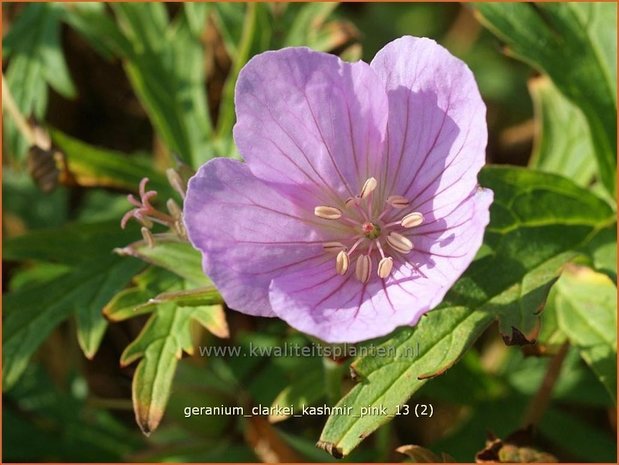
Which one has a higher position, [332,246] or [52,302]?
[332,246]

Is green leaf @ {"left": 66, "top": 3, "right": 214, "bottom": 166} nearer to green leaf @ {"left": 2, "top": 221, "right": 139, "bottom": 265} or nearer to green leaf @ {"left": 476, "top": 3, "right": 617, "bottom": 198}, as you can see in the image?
green leaf @ {"left": 2, "top": 221, "right": 139, "bottom": 265}

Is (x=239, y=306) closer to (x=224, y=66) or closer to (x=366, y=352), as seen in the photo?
(x=366, y=352)

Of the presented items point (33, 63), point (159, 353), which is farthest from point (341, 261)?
point (33, 63)

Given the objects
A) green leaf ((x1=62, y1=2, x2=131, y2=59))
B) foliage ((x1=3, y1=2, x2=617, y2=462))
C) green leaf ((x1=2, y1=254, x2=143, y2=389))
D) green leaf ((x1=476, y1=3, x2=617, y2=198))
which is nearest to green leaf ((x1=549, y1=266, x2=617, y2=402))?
foliage ((x1=3, y1=2, x2=617, y2=462))

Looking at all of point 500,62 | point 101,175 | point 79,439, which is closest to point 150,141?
point 101,175

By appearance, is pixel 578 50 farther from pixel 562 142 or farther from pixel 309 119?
pixel 309 119

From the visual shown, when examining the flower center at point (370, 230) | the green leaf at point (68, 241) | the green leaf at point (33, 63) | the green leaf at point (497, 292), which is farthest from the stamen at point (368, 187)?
the green leaf at point (33, 63)

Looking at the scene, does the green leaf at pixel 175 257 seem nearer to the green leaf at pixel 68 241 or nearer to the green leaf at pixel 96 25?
the green leaf at pixel 68 241
